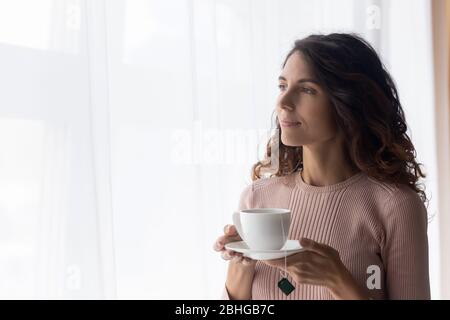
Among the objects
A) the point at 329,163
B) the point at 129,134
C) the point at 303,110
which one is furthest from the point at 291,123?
the point at 129,134

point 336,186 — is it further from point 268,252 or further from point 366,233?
point 268,252

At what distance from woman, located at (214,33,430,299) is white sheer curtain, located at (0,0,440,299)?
293 millimetres

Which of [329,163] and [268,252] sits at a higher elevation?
[329,163]

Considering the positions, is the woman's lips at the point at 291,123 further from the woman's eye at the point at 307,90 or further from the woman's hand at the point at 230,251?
the woman's hand at the point at 230,251

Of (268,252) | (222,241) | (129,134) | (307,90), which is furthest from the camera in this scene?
(129,134)

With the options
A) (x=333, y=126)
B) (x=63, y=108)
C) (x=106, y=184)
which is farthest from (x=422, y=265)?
(x=63, y=108)

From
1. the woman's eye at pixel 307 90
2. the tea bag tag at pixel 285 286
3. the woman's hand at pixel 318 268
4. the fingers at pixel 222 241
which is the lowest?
the tea bag tag at pixel 285 286

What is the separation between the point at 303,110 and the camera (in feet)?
3.58

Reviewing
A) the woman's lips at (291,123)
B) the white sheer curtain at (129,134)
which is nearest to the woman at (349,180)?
the woman's lips at (291,123)

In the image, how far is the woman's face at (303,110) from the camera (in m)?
1.09

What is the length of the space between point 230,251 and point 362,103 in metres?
0.41

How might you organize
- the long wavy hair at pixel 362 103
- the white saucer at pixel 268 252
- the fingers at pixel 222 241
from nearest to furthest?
the white saucer at pixel 268 252
the fingers at pixel 222 241
the long wavy hair at pixel 362 103

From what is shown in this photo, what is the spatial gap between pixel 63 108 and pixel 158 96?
0.25m

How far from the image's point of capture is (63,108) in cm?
120
